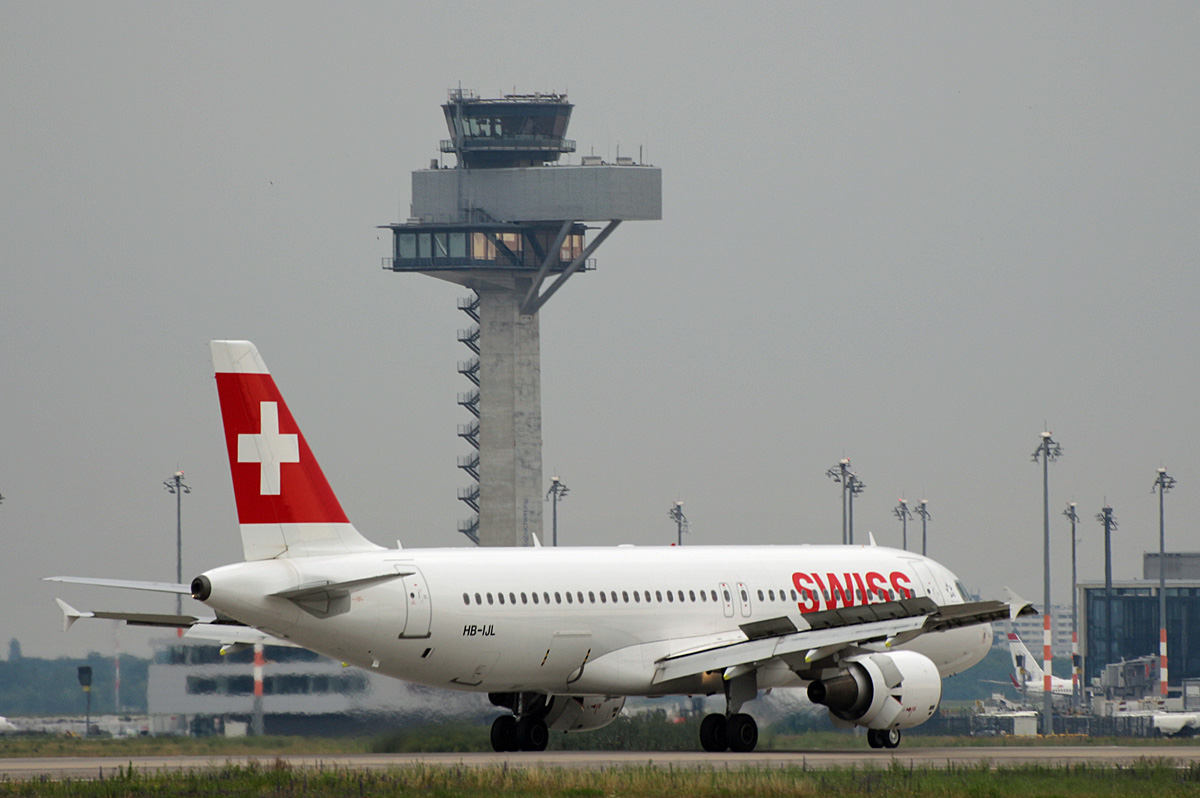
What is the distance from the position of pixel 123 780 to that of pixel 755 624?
45.7ft

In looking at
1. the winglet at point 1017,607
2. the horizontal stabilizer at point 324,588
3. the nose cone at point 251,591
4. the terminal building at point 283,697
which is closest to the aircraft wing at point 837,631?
the winglet at point 1017,607

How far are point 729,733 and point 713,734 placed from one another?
414mm

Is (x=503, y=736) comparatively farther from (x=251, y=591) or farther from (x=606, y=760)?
(x=251, y=591)

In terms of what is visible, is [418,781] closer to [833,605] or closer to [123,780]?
[123,780]

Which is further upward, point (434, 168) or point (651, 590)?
point (434, 168)

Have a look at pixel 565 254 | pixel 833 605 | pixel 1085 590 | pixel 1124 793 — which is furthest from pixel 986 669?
pixel 1124 793

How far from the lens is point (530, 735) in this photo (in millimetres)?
39594

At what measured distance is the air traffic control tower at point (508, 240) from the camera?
12550cm

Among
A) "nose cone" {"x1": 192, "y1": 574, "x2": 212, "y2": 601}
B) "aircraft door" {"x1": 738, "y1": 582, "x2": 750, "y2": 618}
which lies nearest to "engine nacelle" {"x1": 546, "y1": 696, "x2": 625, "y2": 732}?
"aircraft door" {"x1": 738, "y1": 582, "x2": 750, "y2": 618}

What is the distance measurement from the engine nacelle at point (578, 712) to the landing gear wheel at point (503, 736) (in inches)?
34.5

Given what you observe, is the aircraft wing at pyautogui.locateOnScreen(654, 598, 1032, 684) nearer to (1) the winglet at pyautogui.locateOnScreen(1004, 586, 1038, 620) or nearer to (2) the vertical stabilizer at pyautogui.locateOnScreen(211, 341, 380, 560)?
(1) the winglet at pyautogui.locateOnScreen(1004, 586, 1038, 620)

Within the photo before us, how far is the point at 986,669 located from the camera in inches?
7598

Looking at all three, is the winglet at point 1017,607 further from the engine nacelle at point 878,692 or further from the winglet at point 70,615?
the winglet at point 70,615

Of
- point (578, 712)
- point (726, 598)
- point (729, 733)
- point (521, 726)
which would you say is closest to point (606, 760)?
point (729, 733)
